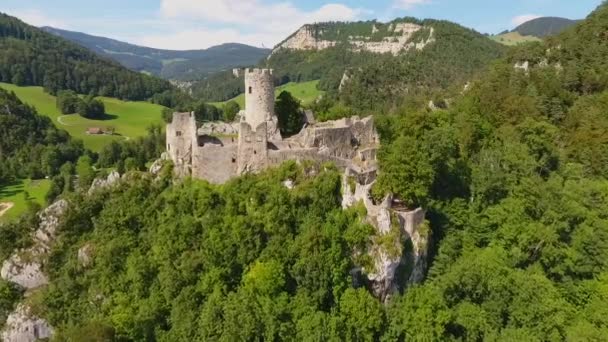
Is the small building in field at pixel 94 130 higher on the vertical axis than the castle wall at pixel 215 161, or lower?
lower

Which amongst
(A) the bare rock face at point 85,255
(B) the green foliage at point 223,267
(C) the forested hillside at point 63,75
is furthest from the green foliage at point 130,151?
(C) the forested hillside at point 63,75

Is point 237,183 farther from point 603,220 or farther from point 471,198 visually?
point 603,220

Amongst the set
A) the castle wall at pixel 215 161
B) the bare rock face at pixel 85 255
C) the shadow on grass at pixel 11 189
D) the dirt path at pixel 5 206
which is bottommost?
the dirt path at pixel 5 206

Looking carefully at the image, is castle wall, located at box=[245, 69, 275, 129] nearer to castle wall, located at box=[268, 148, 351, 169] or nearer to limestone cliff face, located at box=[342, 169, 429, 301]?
castle wall, located at box=[268, 148, 351, 169]

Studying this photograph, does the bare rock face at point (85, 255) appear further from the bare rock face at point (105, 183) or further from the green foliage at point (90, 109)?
the green foliage at point (90, 109)

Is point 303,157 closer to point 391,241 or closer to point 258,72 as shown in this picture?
point 258,72

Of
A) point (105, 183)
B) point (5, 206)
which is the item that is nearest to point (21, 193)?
point (5, 206)

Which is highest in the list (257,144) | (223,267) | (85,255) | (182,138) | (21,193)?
(257,144)
